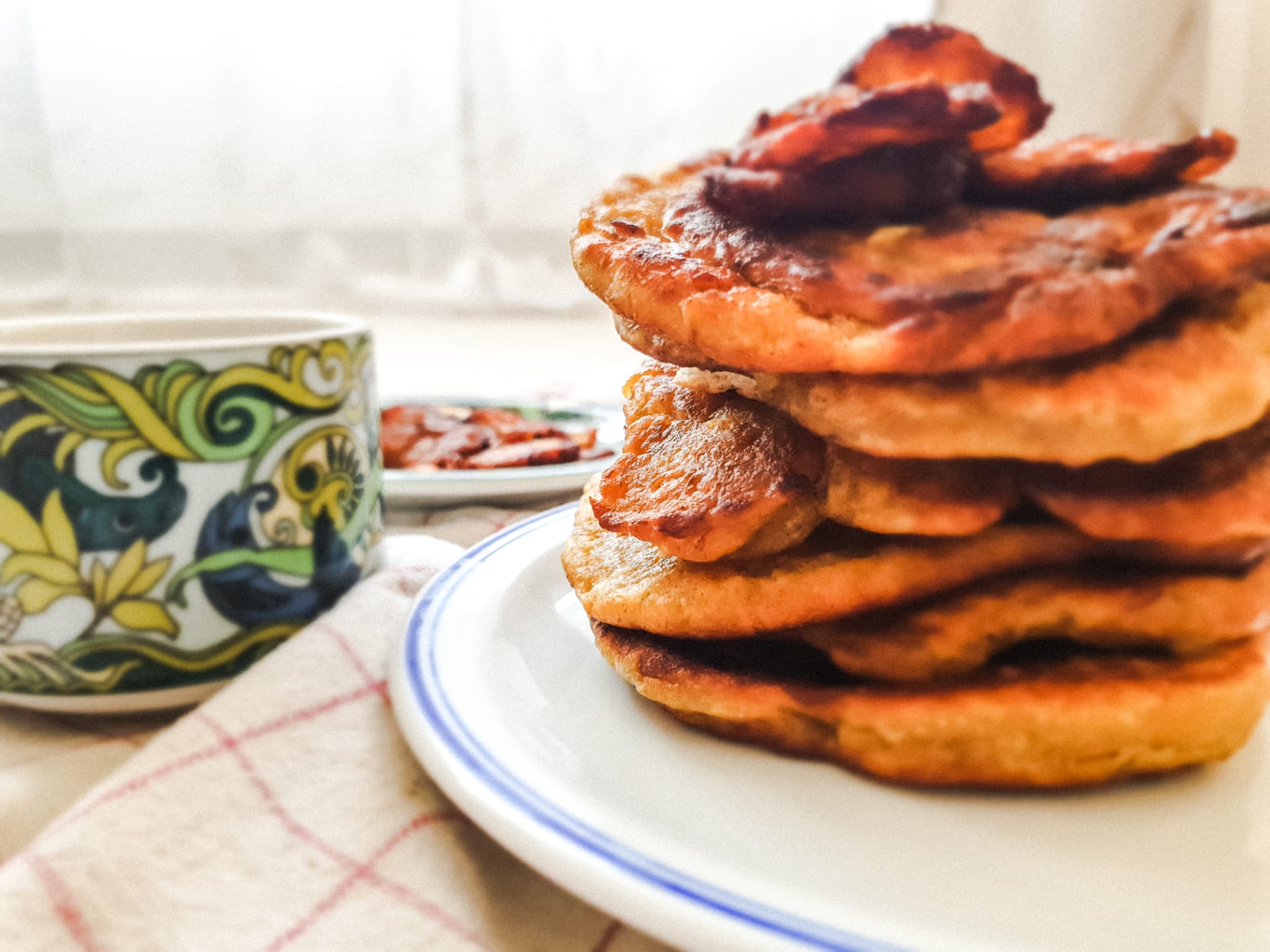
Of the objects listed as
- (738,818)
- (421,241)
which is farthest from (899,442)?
(421,241)

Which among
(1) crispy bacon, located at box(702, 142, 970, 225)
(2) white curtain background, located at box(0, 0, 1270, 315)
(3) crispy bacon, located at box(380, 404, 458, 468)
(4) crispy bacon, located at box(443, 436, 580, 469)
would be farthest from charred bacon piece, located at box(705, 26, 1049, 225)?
(2) white curtain background, located at box(0, 0, 1270, 315)

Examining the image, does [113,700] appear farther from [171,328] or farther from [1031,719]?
[1031,719]

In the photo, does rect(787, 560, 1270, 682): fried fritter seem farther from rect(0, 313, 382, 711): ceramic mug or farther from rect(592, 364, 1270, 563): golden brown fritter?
rect(0, 313, 382, 711): ceramic mug

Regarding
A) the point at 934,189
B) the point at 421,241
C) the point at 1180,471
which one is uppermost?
the point at 934,189

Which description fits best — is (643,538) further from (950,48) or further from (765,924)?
(950,48)

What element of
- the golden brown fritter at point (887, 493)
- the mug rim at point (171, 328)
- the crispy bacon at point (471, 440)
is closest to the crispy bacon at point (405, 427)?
the crispy bacon at point (471, 440)

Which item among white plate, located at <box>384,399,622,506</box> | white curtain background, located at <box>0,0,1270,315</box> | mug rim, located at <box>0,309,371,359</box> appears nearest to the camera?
mug rim, located at <box>0,309,371,359</box>
